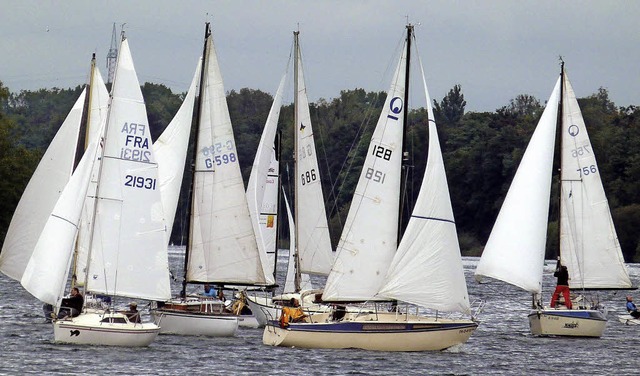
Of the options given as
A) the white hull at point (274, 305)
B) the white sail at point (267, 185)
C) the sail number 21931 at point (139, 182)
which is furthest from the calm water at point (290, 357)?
the white sail at point (267, 185)

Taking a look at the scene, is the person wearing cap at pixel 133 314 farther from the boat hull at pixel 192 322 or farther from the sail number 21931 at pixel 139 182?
the sail number 21931 at pixel 139 182

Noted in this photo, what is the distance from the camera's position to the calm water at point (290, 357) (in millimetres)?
34438

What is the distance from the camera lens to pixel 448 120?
172 m

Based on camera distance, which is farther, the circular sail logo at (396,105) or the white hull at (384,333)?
the circular sail logo at (396,105)

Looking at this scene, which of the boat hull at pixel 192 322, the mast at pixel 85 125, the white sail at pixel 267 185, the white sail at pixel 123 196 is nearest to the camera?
the white sail at pixel 123 196

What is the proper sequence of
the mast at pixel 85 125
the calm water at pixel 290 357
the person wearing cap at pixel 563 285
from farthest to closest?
1. the mast at pixel 85 125
2. the person wearing cap at pixel 563 285
3. the calm water at pixel 290 357

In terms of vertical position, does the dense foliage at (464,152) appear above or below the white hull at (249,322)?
above

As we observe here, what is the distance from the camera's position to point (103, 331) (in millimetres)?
36438

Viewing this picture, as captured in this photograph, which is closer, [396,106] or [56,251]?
[56,251]

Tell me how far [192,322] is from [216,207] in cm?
394

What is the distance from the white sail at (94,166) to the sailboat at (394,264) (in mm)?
6237

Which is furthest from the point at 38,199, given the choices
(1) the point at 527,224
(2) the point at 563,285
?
(2) the point at 563,285

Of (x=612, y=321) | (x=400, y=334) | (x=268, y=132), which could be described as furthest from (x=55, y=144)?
(x=612, y=321)

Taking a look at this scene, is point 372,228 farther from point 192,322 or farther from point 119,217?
point 119,217
